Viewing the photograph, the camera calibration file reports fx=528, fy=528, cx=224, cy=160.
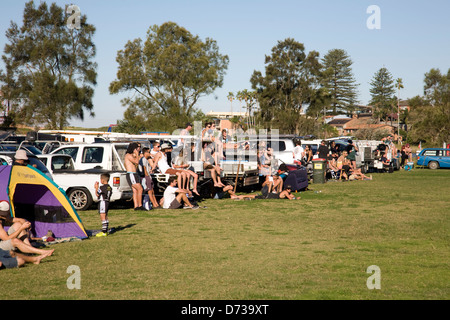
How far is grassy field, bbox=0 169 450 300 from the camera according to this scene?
22.3 ft

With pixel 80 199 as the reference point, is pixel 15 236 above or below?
below

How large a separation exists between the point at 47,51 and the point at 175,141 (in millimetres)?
28161

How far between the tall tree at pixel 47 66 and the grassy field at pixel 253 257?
3977 centimetres

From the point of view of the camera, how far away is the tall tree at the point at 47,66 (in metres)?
51.5

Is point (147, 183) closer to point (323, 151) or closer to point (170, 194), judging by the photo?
point (170, 194)

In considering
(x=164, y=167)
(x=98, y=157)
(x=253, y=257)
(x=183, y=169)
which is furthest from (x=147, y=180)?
(x=253, y=257)

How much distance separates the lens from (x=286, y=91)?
72.4 meters

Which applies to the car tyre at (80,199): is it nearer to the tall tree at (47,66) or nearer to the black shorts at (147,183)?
the black shorts at (147,183)

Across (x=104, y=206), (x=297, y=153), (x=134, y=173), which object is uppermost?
(x=297, y=153)

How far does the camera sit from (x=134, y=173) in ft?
48.8

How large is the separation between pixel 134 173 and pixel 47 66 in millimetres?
41491

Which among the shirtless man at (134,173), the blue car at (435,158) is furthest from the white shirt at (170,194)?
the blue car at (435,158)
